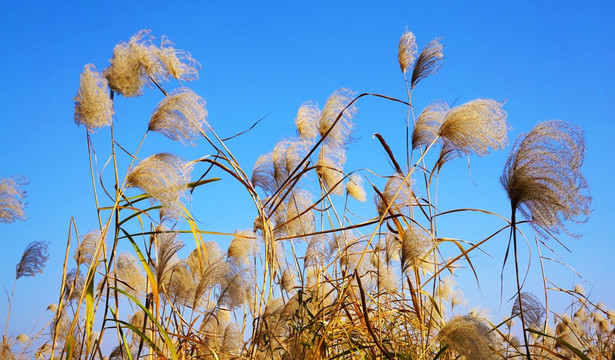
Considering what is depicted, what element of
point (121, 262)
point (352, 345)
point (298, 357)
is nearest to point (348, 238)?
point (352, 345)

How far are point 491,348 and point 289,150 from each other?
2.11 metres

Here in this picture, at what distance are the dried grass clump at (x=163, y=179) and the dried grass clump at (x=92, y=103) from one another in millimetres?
464

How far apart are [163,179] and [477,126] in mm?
1565

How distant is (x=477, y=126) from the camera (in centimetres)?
277

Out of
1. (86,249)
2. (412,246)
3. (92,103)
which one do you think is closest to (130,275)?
(86,249)

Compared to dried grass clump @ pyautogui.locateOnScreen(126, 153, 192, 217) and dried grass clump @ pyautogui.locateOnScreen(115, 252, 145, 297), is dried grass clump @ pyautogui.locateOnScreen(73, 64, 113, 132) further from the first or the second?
dried grass clump @ pyautogui.locateOnScreen(115, 252, 145, 297)

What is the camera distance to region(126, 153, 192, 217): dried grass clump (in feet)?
7.95

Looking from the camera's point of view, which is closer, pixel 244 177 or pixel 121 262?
pixel 244 177

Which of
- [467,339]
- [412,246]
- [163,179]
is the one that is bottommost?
[467,339]

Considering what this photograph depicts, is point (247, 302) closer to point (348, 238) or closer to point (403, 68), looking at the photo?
point (348, 238)

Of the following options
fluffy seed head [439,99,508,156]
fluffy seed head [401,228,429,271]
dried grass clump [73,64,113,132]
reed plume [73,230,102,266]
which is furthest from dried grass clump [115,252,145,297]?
fluffy seed head [439,99,508,156]

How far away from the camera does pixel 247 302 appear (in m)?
3.91

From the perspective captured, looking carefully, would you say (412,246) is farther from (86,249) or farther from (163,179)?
(86,249)

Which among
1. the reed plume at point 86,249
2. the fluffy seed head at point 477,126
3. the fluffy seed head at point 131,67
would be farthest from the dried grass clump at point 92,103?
the fluffy seed head at point 477,126
